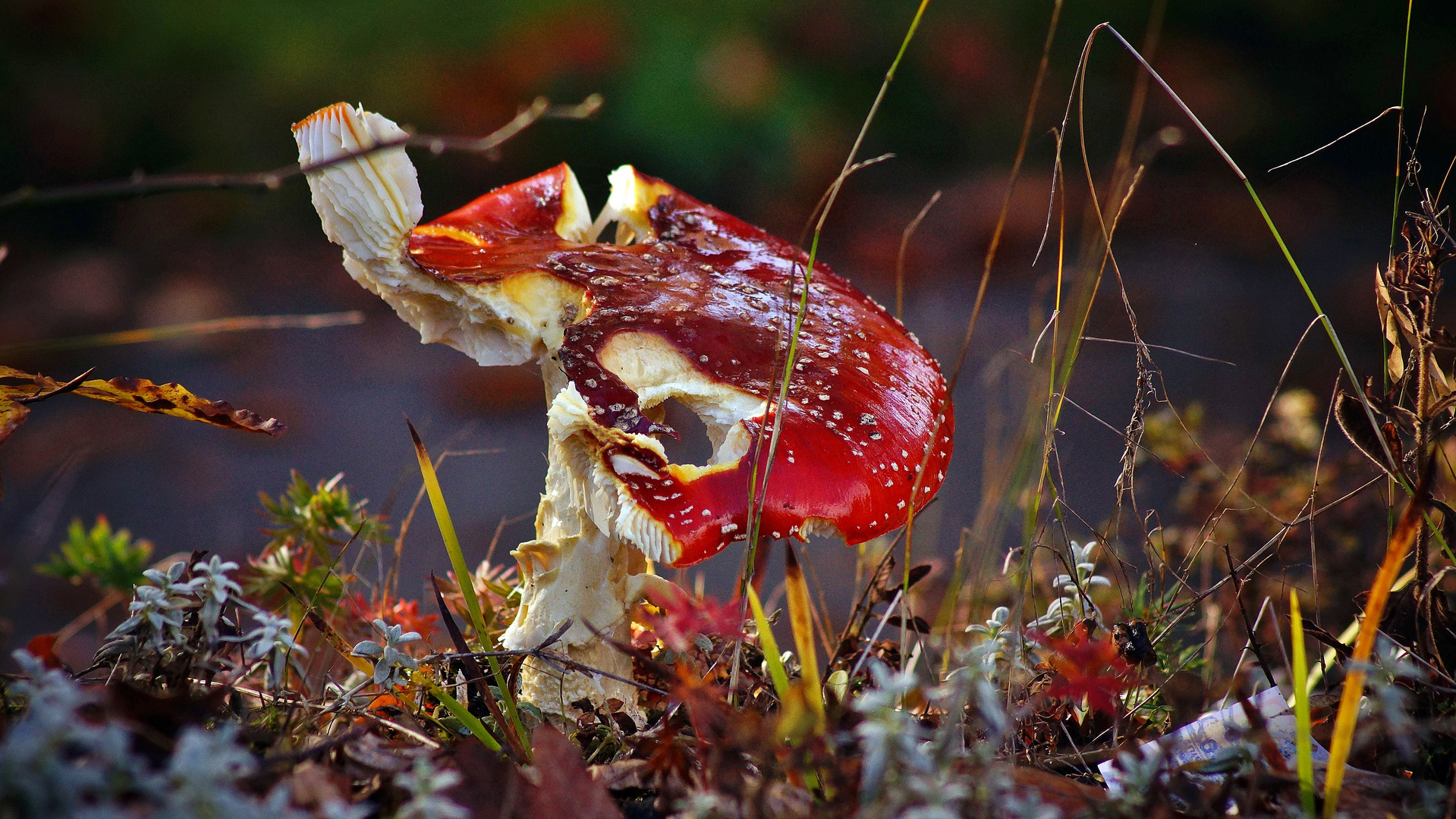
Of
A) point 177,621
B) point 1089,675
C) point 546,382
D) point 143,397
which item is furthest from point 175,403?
point 1089,675

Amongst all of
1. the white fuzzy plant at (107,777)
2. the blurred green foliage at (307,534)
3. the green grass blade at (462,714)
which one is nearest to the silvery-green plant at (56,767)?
the white fuzzy plant at (107,777)

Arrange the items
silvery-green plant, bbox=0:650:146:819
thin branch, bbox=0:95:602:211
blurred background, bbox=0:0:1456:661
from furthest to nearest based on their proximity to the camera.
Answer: blurred background, bbox=0:0:1456:661 → thin branch, bbox=0:95:602:211 → silvery-green plant, bbox=0:650:146:819

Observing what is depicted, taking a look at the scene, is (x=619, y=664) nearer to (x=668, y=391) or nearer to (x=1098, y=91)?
(x=668, y=391)

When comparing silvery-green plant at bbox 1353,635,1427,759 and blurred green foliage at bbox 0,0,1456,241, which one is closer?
silvery-green plant at bbox 1353,635,1427,759

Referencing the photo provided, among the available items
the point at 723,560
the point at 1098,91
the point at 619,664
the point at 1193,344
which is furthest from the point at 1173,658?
the point at 1098,91

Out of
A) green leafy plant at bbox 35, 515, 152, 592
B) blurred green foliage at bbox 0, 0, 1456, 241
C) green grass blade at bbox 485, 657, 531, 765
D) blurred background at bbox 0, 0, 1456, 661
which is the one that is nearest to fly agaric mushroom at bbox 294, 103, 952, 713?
green grass blade at bbox 485, 657, 531, 765

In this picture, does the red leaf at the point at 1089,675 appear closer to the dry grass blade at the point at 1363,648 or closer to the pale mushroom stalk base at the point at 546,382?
the dry grass blade at the point at 1363,648

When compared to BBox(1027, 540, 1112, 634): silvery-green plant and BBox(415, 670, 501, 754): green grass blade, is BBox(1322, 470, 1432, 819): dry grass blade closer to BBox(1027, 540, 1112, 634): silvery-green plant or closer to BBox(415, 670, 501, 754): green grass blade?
BBox(1027, 540, 1112, 634): silvery-green plant
